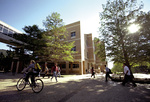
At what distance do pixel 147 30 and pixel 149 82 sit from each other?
17.5ft

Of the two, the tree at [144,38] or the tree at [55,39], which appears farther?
the tree at [55,39]

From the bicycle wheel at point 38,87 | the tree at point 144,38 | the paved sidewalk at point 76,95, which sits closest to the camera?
the paved sidewalk at point 76,95

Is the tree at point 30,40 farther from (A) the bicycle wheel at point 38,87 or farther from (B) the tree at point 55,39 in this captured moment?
(A) the bicycle wheel at point 38,87

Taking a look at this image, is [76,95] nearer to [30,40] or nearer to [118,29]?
[118,29]

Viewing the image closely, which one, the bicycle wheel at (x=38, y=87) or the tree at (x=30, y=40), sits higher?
the tree at (x=30, y=40)

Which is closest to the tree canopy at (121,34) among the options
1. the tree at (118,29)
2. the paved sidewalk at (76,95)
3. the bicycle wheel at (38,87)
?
the tree at (118,29)

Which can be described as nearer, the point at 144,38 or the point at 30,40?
the point at 144,38

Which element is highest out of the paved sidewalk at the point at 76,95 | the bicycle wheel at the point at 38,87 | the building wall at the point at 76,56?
the building wall at the point at 76,56

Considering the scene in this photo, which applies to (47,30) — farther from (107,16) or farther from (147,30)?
(147,30)

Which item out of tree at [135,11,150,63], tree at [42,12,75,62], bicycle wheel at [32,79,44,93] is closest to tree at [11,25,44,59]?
tree at [42,12,75,62]

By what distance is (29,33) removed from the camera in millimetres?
17609

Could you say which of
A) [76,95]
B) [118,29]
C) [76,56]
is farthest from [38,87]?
[76,56]

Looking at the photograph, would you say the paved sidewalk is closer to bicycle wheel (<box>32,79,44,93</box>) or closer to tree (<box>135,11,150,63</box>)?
bicycle wheel (<box>32,79,44,93</box>)

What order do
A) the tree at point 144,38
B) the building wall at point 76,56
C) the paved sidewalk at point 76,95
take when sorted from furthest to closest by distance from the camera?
the building wall at point 76,56 < the tree at point 144,38 < the paved sidewalk at point 76,95
